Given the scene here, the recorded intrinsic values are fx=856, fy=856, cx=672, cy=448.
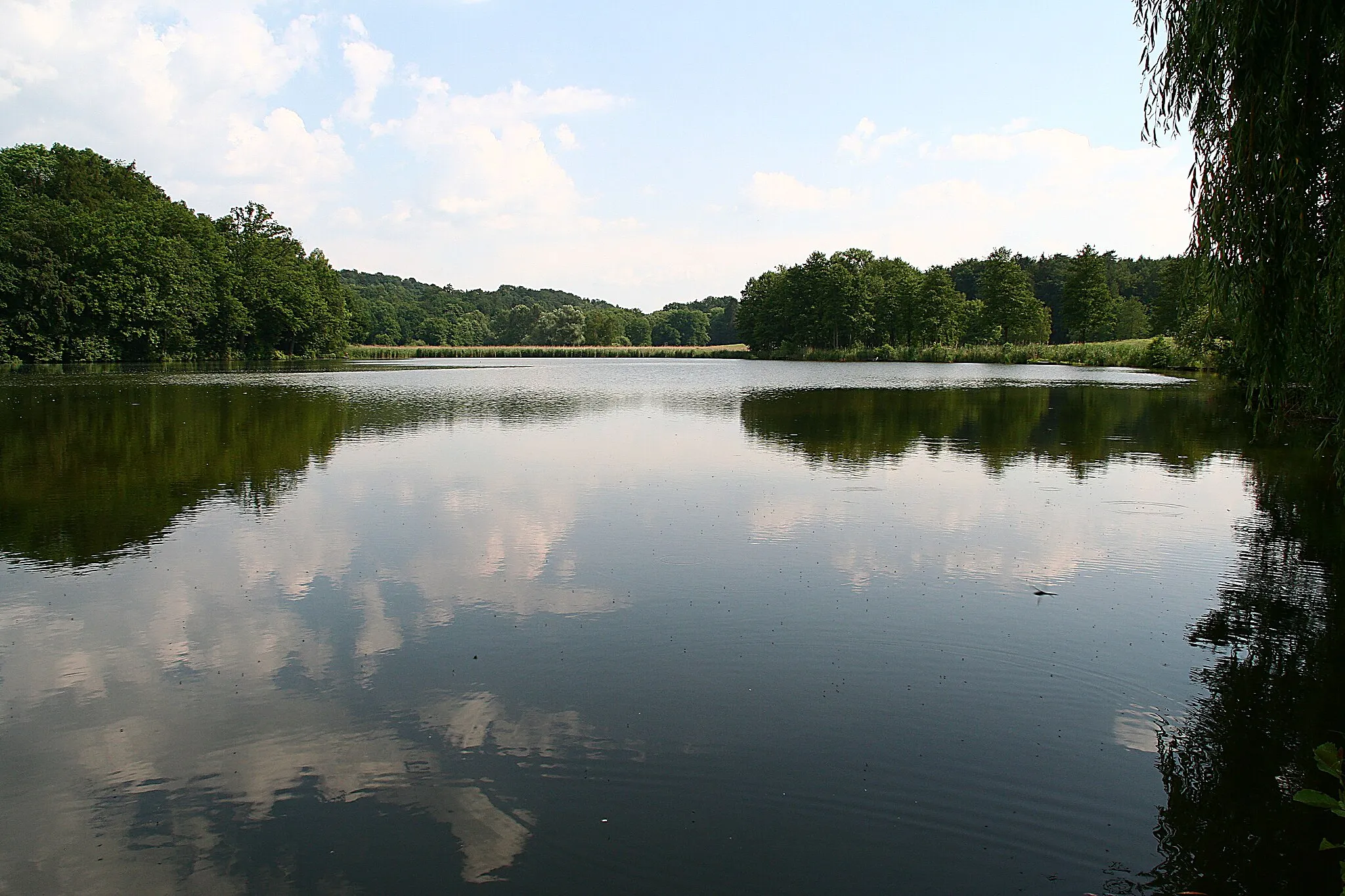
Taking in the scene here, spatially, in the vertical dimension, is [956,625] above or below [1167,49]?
below

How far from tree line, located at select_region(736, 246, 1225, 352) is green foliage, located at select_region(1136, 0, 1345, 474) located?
68982 millimetres

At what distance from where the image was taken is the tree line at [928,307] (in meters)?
82.4

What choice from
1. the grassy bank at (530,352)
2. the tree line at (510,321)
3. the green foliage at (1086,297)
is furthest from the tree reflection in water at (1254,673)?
the tree line at (510,321)

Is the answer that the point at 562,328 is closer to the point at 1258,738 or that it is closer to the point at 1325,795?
the point at 1258,738

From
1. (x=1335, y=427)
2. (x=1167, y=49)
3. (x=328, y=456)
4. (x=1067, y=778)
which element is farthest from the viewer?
(x=328, y=456)

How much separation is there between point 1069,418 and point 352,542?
2290 centimetres

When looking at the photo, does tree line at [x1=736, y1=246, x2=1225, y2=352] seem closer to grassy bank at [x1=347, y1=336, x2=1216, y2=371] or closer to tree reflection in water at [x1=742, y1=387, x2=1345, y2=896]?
grassy bank at [x1=347, y1=336, x2=1216, y2=371]

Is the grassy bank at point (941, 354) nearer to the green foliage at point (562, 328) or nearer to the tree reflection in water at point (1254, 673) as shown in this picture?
the tree reflection in water at point (1254, 673)

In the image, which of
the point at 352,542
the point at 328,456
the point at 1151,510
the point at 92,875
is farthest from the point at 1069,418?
the point at 92,875

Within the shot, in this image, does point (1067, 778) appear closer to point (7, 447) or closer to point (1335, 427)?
point (1335, 427)

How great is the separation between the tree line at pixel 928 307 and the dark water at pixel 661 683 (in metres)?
66.9

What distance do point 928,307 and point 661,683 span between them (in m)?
86.8

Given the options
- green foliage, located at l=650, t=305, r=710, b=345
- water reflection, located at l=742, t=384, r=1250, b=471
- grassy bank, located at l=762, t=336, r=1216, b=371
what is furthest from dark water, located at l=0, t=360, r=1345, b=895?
green foliage, located at l=650, t=305, r=710, b=345

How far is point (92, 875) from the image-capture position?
3.98 metres
